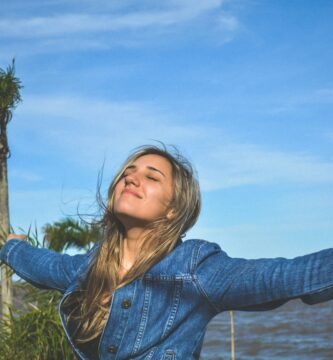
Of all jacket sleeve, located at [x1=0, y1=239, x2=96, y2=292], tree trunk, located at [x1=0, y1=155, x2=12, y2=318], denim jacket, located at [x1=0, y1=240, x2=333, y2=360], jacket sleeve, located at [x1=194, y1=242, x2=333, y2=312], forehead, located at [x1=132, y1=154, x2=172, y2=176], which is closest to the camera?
jacket sleeve, located at [x1=194, y1=242, x2=333, y2=312]

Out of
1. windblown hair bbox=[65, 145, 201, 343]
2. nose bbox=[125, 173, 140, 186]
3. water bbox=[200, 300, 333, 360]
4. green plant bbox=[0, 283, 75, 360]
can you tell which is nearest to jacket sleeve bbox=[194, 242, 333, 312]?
windblown hair bbox=[65, 145, 201, 343]

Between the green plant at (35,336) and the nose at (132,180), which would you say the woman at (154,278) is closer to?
the nose at (132,180)

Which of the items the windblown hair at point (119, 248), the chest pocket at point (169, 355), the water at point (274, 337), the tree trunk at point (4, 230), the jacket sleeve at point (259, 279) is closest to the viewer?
the jacket sleeve at point (259, 279)

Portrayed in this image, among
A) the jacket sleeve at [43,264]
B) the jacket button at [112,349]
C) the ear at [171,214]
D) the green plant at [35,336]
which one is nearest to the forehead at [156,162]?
the ear at [171,214]

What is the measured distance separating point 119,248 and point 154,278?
8.1 inches

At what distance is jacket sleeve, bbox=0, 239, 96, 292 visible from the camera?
2744 millimetres

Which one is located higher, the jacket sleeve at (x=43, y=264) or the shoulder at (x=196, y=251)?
the jacket sleeve at (x=43, y=264)

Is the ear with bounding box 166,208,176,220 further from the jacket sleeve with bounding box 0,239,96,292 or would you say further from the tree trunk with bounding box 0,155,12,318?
the tree trunk with bounding box 0,155,12,318

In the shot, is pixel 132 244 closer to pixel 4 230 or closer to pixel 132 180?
pixel 132 180

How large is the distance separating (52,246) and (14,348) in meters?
1.18

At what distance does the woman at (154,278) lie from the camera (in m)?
2.21

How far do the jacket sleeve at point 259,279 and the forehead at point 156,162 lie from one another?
0.30 metres

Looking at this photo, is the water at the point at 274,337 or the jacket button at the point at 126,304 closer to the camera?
the jacket button at the point at 126,304

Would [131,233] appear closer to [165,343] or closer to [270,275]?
[165,343]
